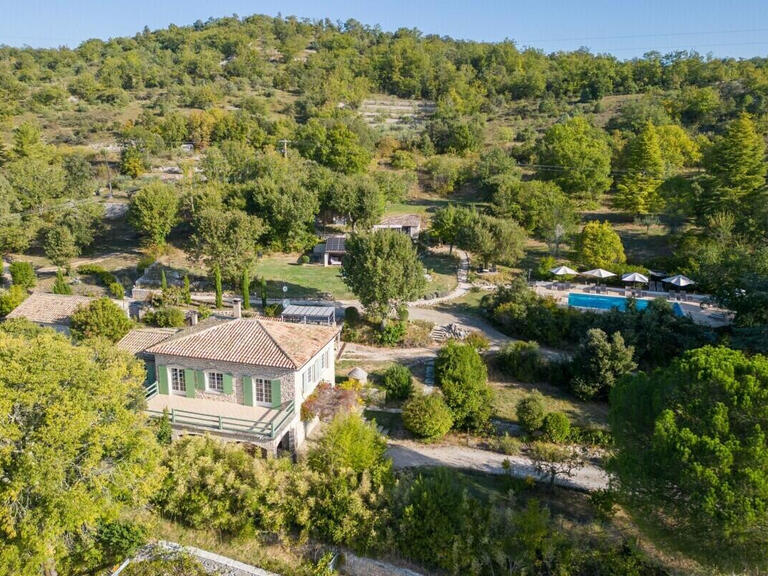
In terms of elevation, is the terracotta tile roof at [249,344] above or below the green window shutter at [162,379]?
above

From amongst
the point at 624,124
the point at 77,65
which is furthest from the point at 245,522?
the point at 77,65

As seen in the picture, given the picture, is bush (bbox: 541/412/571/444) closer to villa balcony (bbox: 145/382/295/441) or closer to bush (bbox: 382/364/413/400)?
bush (bbox: 382/364/413/400)

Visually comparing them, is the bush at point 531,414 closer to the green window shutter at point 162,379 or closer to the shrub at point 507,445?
the shrub at point 507,445

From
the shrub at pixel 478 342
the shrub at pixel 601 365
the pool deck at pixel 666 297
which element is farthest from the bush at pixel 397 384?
the pool deck at pixel 666 297

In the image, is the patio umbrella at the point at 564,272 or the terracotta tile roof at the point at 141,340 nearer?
the terracotta tile roof at the point at 141,340

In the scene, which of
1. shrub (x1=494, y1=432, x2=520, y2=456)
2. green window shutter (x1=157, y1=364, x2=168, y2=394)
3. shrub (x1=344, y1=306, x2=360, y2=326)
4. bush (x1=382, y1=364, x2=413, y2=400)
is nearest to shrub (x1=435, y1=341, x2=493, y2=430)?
shrub (x1=494, y1=432, x2=520, y2=456)
